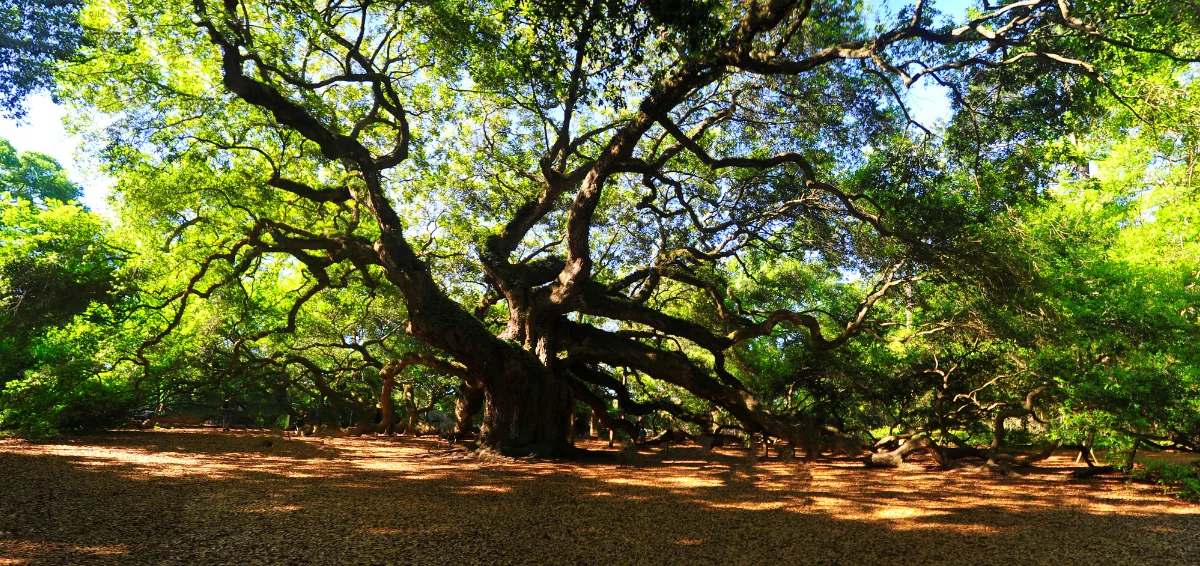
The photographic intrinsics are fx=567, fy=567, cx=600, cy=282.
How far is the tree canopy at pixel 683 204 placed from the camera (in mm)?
6582

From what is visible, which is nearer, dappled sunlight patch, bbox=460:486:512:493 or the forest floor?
the forest floor

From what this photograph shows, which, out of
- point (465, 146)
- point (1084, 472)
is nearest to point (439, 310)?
point (465, 146)

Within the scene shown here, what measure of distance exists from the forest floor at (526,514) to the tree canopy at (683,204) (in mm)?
1978

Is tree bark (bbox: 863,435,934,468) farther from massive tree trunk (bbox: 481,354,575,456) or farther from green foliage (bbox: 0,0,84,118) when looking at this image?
green foliage (bbox: 0,0,84,118)

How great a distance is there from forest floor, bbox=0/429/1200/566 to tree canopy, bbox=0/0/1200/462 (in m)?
1.98

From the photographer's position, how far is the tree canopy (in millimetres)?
6582

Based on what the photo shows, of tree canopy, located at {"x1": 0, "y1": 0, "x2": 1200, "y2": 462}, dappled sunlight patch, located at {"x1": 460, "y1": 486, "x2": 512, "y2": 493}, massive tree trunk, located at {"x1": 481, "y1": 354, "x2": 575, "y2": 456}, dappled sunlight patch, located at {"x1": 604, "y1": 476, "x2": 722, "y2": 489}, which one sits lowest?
dappled sunlight patch, located at {"x1": 604, "y1": 476, "x2": 722, "y2": 489}

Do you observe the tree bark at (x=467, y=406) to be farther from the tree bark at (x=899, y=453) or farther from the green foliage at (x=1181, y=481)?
the green foliage at (x=1181, y=481)

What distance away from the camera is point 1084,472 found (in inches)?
343

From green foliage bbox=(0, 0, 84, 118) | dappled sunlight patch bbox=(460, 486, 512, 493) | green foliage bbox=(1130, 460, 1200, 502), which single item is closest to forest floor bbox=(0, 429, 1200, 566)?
→ dappled sunlight patch bbox=(460, 486, 512, 493)

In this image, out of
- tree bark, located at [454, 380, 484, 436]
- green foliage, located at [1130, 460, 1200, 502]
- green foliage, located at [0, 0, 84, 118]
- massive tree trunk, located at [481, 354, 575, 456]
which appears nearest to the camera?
green foliage, located at [1130, 460, 1200, 502]

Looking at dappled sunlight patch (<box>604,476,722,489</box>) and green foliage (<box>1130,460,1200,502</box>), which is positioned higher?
green foliage (<box>1130,460,1200,502</box>)

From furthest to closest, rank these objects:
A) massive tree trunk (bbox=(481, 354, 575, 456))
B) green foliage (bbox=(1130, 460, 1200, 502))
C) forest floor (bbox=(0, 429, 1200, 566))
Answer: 1. massive tree trunk (bbox=(481, 354, 575, 456))
2. green foliage (bbox=(1130, 460, 1200, 502))
3. forest floor (bbox=(0, 429, 1200, 566))

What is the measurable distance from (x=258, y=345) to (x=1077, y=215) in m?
18.1
